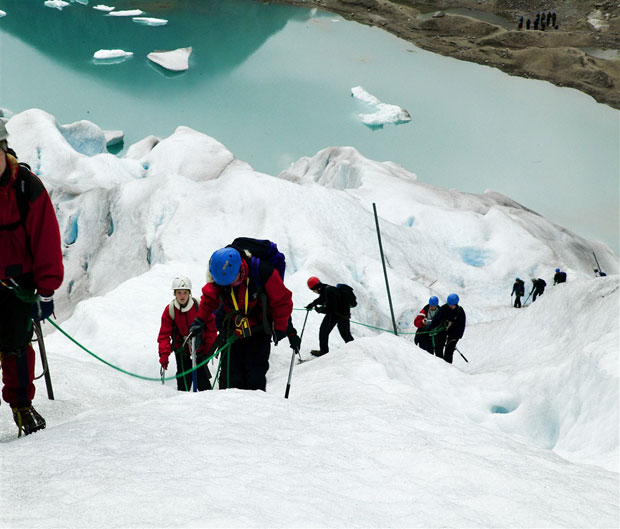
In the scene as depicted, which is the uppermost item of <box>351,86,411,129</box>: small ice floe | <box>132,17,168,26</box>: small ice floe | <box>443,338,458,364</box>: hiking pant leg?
<box>132,17,168,26</box>: small ice floe

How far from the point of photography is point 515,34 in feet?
193

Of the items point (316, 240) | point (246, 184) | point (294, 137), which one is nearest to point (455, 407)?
point (316, 240)

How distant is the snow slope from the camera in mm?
2912

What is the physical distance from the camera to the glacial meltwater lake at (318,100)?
39.9m

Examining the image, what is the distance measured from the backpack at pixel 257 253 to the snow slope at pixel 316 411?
3.46 feet

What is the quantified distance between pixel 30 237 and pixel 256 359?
8.54ft

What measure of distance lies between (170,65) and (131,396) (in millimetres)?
51806

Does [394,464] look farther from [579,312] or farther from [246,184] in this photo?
[246,184]

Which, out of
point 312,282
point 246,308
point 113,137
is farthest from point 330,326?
point 113,137

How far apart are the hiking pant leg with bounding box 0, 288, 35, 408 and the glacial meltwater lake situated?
113 ft

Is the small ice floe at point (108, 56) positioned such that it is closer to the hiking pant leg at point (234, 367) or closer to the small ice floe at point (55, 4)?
the small ice floe at point (55, 4)

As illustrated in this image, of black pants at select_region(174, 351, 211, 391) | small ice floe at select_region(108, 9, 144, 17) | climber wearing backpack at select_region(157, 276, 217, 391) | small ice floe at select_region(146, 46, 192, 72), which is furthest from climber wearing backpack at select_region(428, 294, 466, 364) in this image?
small ice floe at select_region(108, 9, 144, 17)

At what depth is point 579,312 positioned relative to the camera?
10.2 m

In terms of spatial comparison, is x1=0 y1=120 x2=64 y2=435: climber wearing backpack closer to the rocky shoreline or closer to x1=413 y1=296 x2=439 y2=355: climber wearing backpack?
x1=413 y1=296 x2=439 y2=355: climber wearing backpack
